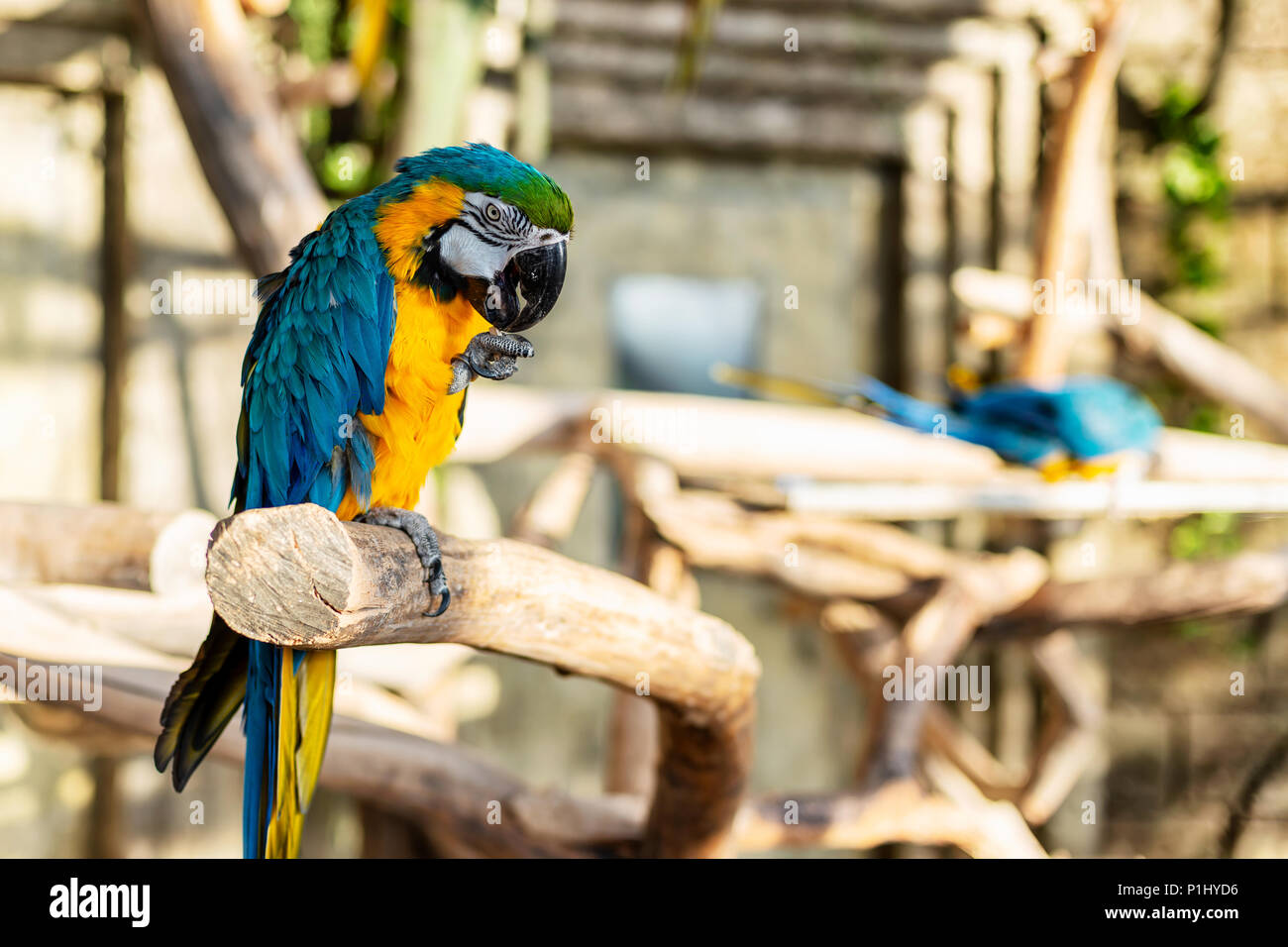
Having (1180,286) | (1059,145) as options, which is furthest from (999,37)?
(1180,286)

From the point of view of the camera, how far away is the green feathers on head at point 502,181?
1.33 meters

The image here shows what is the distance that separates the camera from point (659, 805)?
194 centimetres

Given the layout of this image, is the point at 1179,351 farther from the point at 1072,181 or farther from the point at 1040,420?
the point at 1040,420

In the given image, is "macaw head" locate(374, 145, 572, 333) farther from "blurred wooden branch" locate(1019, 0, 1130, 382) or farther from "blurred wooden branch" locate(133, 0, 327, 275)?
"blurred wooden branch" locate(1019, 0, 1130, 382)

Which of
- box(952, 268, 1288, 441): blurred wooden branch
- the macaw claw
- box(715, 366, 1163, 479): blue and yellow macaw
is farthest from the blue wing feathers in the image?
box(952, 268, 1288, 441): blurred wooden branch

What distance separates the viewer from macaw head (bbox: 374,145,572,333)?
134 cm

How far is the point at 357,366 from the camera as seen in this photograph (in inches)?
53.6

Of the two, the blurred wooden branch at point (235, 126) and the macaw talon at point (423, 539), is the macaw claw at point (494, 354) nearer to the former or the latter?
the macaw talon at point (423, 539)

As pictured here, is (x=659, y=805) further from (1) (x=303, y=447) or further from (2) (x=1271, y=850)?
(2) (x=1271, y=850)

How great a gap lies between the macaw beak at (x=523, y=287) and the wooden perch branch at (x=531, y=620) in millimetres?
291

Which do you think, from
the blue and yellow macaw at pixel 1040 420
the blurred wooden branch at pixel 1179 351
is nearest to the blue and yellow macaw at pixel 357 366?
the blue and yellow macaw at pixel 1040 420

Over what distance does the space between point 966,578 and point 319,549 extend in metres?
2.15

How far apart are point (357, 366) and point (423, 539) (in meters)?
0.24

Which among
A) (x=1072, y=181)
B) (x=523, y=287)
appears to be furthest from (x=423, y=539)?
(x=1072, y=181)
